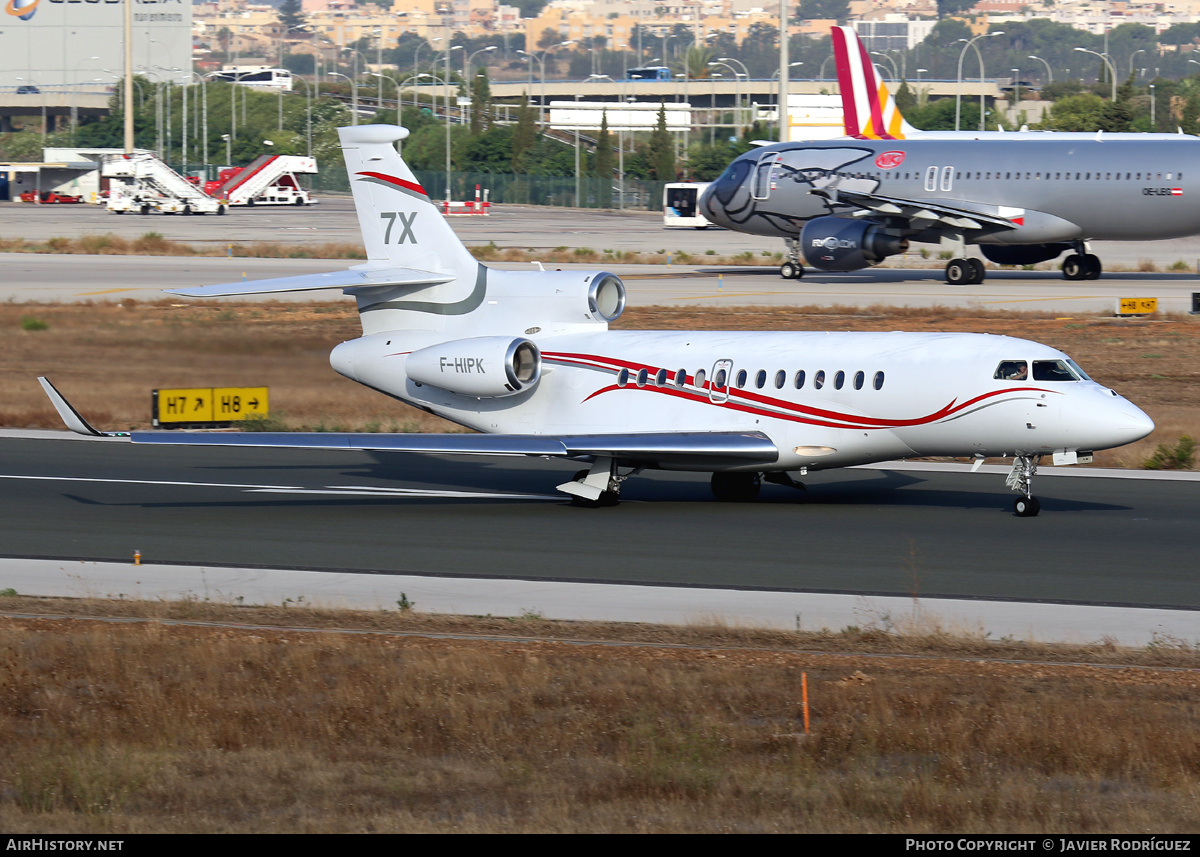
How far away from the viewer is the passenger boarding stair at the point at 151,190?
374ft

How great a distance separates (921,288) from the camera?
56656 millimetres

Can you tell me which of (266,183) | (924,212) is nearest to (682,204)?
(266,183)

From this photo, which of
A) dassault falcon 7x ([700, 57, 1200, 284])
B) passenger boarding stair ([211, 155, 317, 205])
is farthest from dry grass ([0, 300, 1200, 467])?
passenger boarding stair ([211, 155, 317, 205])

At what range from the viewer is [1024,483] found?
76.2ft

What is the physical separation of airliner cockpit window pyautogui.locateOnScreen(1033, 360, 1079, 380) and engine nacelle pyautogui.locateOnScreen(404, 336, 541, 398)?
7.96m

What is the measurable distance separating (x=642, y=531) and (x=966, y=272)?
37928 mm

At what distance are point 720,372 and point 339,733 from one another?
1283 cm

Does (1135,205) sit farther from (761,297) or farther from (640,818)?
(640,818)

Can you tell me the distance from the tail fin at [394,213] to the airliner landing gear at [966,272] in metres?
34.8

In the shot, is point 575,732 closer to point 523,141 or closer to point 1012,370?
point 1012,370

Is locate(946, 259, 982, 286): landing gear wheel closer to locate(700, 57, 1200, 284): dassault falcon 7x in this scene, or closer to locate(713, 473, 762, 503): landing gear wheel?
locate(700, 57, 1200, 284): dassault falcon 7x

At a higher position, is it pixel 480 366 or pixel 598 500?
pixel 480 366

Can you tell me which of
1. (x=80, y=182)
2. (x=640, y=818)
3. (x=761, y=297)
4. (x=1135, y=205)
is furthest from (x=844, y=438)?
(x=80, y=182)
